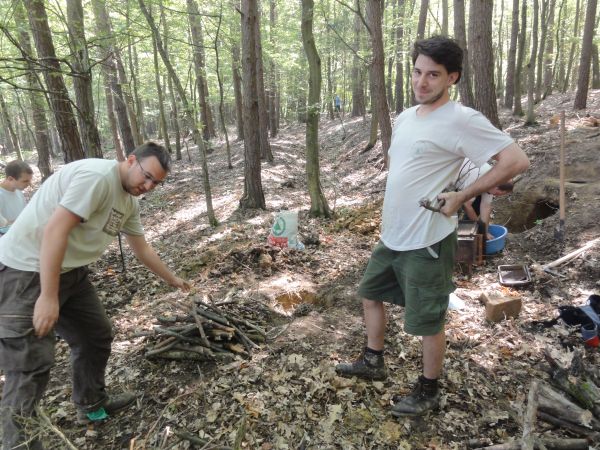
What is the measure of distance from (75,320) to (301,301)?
2674 millimetres

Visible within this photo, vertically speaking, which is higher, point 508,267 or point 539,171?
point 539,171

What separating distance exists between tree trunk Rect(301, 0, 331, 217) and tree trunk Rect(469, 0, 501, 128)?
3663mm

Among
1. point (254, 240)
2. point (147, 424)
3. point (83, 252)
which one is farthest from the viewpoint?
point (254, 240)

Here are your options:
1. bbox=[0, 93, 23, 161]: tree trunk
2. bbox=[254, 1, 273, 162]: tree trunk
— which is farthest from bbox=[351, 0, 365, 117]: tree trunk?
bbox=[0, 93, 23, 161]: tree trunk

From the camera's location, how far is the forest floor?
2.79 metres

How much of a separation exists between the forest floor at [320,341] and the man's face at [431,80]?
7.32ft

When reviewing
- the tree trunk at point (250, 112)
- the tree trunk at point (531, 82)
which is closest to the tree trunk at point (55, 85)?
the tree trunk at point (250, 112)

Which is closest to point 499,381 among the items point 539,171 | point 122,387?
point 122,387

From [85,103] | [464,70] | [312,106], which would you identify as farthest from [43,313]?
[464,70]

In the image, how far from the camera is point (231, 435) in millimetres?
2740

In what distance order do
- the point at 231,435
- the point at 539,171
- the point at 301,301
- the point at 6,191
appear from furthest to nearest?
the point at 539,171, the point at 6,191, the point at 301,301, the point at 231,435

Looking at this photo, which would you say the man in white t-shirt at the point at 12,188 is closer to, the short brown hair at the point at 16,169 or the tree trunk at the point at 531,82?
the short brown hair at the point at 16,169

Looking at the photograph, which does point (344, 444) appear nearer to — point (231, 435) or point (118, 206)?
point (231, 435)

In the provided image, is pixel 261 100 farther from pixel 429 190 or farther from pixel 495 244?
pixel 429 190
